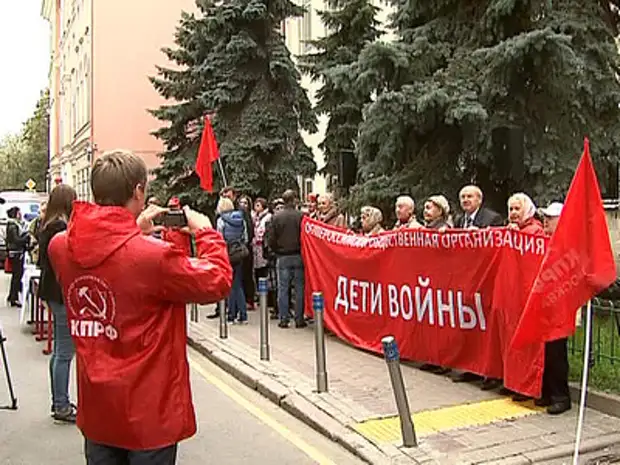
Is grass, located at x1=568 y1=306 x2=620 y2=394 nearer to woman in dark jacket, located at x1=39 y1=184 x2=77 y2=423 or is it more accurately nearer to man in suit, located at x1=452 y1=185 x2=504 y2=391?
man in suit, located at x1=452 y1=185 x2=504 y2=391

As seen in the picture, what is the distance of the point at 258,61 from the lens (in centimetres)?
2169

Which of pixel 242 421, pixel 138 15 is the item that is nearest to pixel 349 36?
pixel 242 421

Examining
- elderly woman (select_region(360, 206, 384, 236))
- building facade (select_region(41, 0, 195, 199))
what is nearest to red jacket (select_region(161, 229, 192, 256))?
elderly woman (select_region(360, 206, 384, 236))

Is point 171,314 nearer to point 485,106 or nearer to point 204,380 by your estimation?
point 204,380

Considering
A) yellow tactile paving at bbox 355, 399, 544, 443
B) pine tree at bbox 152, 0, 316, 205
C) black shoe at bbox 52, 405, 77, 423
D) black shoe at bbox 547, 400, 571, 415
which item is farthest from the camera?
pine tree at bbox 152, 0, 316, 205

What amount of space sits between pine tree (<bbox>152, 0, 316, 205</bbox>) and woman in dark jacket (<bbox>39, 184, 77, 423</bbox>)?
12.9 m

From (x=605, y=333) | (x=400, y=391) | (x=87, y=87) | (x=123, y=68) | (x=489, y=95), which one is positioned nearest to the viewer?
(x=400, y=391)

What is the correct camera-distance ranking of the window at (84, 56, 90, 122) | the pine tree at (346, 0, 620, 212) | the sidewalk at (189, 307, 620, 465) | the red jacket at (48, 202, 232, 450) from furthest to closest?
the window at (84, 56, 90, 122) → the pine tree at (346, 0, 620, 212) → the sidewalk at (189, 307, 620, 465) → the red jacket at (48, 202, 232, 450)

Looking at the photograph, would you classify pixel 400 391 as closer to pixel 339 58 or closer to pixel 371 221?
pixel 371 221

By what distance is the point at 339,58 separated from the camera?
1923 centimetres

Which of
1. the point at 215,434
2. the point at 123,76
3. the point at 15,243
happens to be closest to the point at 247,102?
the point at 15,243

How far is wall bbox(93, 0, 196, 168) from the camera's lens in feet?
128

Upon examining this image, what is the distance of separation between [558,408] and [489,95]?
5.57m

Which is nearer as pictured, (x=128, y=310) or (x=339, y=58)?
(x=128, y=310)
